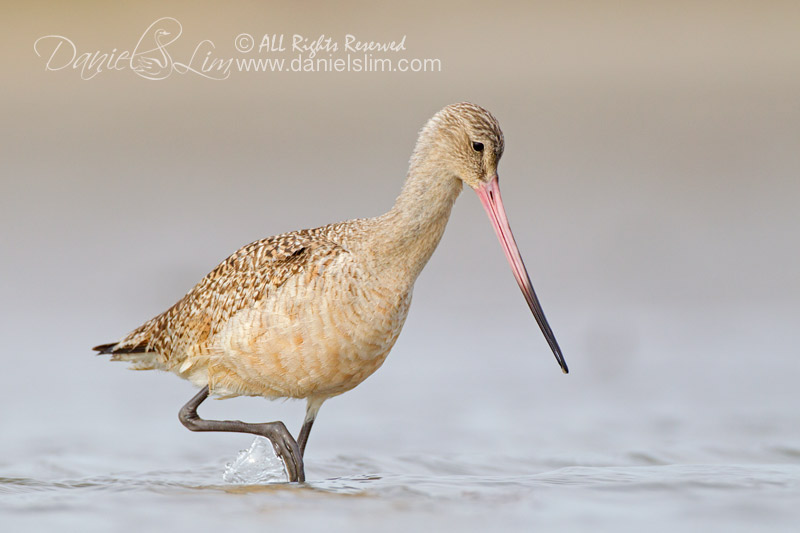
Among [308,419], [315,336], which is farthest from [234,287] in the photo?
[308,419]

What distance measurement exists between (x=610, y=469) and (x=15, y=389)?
3750 millimetres

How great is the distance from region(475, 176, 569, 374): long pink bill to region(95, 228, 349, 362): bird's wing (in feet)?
2.27

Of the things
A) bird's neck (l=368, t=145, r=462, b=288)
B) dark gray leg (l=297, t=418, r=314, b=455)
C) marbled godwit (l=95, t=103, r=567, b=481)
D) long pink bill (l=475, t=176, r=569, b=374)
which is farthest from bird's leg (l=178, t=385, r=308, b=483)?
long pink bill (l=475, t=176, r=569, b=374)

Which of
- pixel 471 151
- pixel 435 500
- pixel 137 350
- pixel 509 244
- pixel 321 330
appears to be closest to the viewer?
pixel 435 500

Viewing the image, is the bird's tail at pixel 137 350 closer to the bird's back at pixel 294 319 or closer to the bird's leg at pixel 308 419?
the bird's back at pixel 294 319

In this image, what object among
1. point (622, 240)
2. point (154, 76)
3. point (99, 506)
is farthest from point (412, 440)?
point (154, 76)

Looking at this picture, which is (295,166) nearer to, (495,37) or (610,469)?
(495,37)

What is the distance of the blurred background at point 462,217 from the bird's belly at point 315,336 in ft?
2.39

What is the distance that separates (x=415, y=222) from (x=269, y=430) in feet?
4.10

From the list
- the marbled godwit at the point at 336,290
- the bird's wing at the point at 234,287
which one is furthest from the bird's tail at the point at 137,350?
the marbled godwit at the point at 336,290

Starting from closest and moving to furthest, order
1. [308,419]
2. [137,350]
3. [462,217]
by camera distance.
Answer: [308,419] → [137,350] → [462,217]

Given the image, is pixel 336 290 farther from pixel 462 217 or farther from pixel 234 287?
pixel 462 217

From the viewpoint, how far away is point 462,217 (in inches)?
459

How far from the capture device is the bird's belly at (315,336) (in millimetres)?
5707
